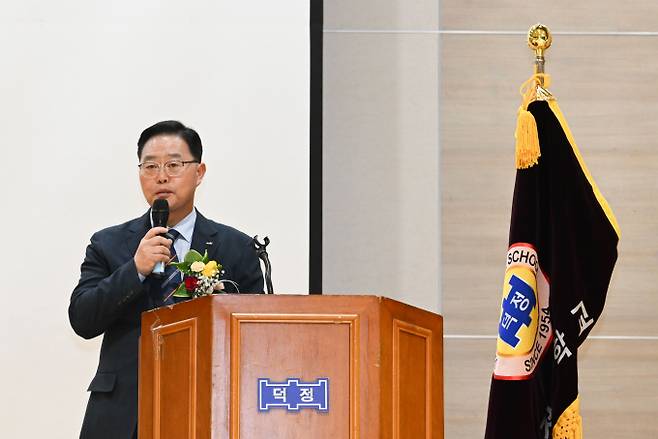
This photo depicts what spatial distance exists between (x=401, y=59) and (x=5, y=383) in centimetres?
179

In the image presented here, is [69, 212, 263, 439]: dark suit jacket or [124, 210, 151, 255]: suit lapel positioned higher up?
[124, 210, 151, 255]: suit lapel

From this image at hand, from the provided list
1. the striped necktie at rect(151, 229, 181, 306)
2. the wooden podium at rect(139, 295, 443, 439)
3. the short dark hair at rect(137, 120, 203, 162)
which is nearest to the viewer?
the wooden podium at rect(139, 295, 443, 439)

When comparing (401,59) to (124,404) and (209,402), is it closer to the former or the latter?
(124,404)

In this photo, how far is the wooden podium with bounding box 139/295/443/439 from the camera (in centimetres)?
252

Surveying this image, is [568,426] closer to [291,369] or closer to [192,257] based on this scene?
[291,369]

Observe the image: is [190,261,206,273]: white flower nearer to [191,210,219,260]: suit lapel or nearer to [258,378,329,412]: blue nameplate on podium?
[258,378,329,412]: blue nameplate on podium

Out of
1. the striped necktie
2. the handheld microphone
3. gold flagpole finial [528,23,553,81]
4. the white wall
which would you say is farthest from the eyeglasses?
gold flagpole finial [528,23,553,81]

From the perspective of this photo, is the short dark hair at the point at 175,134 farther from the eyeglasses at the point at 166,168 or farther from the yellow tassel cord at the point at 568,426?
the yellow tassel cord at the point at 568,426

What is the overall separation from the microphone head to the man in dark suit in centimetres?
6

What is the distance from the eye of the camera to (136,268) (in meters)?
3.04

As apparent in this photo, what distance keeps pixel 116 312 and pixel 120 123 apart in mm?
1155

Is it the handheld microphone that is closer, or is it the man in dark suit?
the man in dark suit

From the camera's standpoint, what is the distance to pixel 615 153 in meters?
4.32

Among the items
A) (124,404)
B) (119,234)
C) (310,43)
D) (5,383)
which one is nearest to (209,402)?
(124,404)
